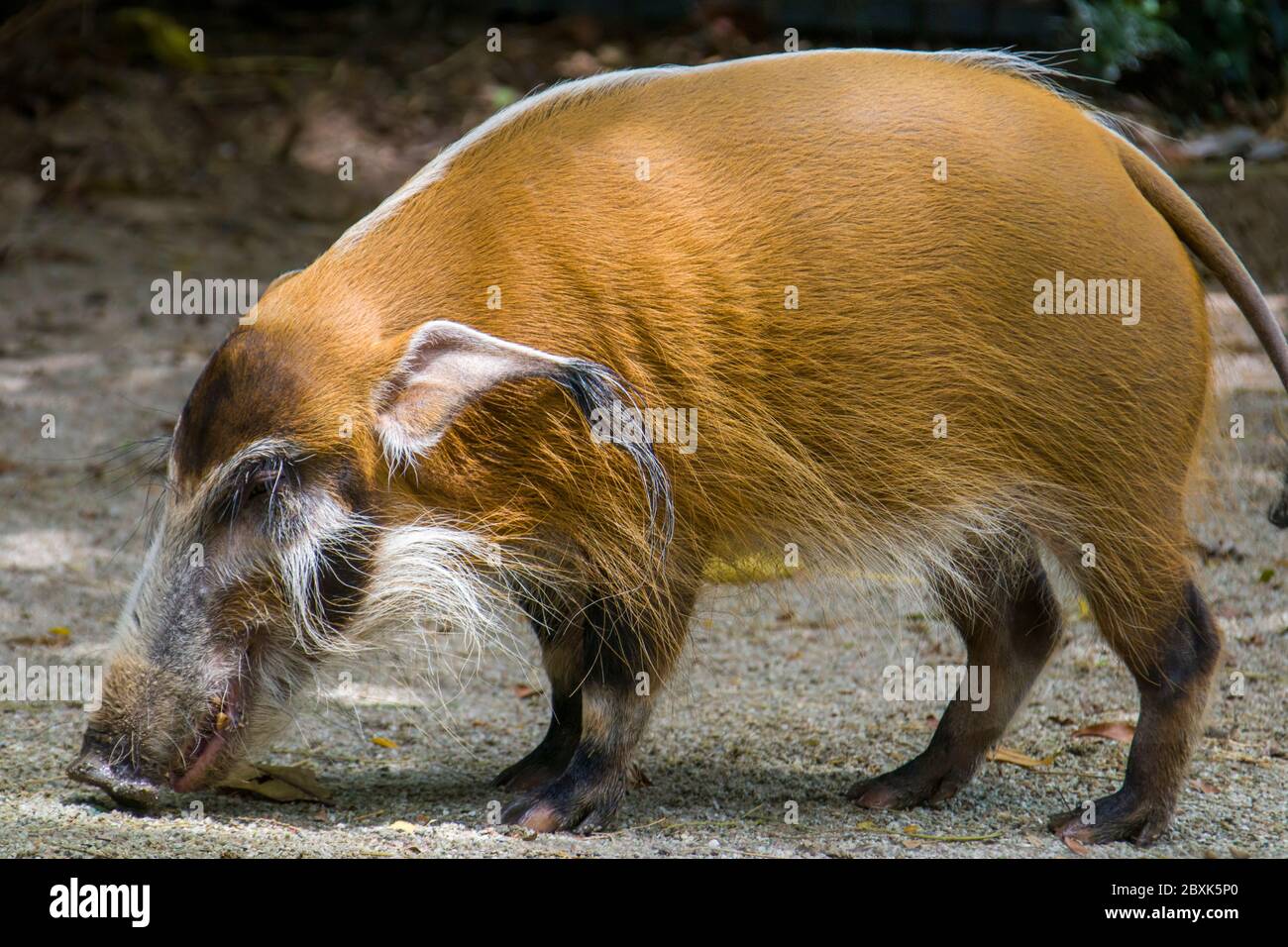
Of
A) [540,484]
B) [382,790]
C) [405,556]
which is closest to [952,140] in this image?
[540,484]

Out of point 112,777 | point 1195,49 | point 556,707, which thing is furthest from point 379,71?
point 112,777

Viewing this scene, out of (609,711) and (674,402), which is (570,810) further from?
(674,402)

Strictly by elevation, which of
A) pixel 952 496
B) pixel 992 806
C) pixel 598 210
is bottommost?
pixel 992 806

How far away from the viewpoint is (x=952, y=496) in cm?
342

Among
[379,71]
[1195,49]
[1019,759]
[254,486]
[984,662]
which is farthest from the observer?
[379,71]

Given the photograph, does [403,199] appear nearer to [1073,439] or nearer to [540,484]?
[540,484]

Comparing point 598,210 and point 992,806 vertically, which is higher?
point 598,210

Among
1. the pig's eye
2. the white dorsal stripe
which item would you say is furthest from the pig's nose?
the white dorsal stripe

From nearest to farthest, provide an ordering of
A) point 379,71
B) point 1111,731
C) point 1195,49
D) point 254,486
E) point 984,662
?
point 254,486 → point 984,662 → point 1111,731 → point 1195,49 → point 379,71

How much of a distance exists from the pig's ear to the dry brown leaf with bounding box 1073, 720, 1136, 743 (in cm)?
166

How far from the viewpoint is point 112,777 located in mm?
3244

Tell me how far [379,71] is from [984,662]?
8.07 metres

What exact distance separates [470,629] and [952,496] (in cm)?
109

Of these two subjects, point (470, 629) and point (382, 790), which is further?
point (382, 790)
